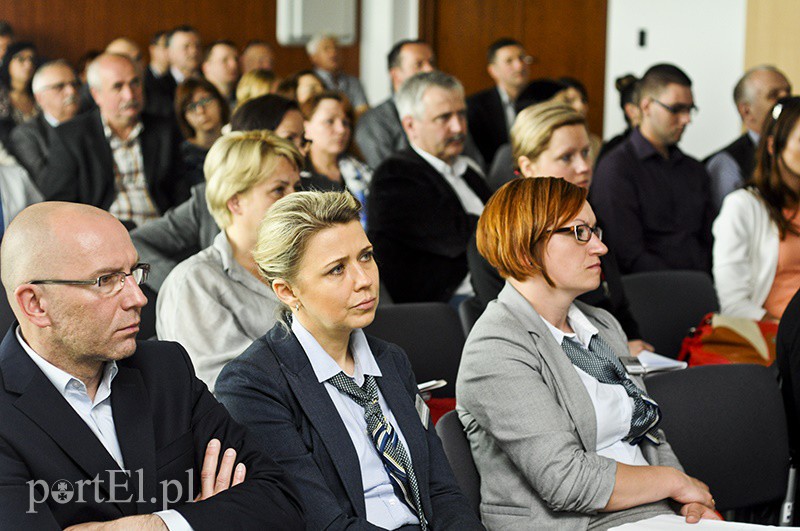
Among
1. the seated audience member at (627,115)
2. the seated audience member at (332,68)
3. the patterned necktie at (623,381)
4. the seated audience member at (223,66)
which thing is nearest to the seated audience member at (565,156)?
the patterned necktie at (623,381)

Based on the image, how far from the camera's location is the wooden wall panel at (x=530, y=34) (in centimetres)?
943

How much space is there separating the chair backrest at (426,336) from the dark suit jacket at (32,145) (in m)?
3.42

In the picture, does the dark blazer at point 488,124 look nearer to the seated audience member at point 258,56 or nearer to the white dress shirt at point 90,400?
the seated audience member at point 258,56

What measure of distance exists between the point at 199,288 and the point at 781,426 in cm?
160

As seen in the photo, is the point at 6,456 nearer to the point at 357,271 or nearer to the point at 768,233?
the point at 357,271

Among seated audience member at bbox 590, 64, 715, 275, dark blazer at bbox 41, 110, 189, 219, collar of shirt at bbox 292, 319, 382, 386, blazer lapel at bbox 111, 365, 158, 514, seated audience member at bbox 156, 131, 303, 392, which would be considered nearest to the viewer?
blazer lapel at bbox 111, 365, 158, 514

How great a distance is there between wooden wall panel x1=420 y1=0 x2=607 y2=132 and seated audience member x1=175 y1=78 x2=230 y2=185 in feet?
14.0

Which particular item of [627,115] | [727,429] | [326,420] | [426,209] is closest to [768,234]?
[426,209]

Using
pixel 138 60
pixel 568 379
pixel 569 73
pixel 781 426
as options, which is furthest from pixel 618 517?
pixel 569 73

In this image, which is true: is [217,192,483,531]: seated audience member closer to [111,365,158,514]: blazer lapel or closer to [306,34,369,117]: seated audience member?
[111,365,158,514]: blazer lapel

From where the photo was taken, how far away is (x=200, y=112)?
19.2ft

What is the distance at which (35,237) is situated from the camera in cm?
187

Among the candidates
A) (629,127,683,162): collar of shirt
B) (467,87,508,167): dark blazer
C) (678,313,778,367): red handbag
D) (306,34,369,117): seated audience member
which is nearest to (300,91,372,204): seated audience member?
(629,127,683,162): collar of shirt

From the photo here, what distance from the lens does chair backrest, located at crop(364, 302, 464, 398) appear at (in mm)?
3113
